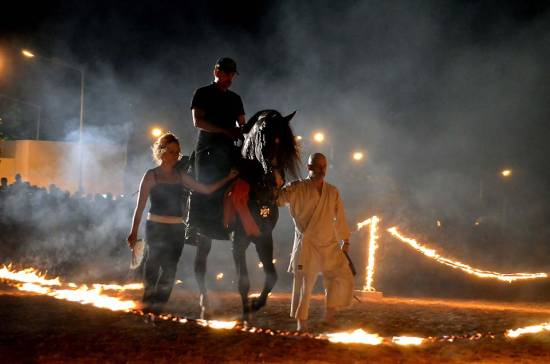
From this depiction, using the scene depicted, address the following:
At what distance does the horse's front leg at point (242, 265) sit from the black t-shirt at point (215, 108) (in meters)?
1.20

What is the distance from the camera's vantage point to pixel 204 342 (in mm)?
4910

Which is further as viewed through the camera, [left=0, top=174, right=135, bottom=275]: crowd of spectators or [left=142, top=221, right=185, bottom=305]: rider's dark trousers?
[left=0, top=174, right=135, bottom=275]: crowd of spectators

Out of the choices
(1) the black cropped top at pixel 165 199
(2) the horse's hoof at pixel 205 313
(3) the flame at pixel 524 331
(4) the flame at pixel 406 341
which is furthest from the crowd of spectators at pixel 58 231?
(3) the flame at pixel 524 331

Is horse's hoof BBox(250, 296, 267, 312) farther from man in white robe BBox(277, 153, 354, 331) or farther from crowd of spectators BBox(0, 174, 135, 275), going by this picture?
crowd of spectators BBox(0, 174, 135, 275)

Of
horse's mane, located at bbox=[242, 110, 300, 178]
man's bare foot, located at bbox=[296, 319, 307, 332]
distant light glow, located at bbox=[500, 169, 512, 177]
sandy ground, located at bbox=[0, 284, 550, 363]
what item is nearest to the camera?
sandy ground, located at bbox=[0, 284, 550, 363]

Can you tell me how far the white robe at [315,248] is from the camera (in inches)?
253

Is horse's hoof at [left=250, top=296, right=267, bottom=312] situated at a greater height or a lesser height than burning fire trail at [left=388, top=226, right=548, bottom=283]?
lesser

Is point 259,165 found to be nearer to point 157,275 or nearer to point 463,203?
point 157,275

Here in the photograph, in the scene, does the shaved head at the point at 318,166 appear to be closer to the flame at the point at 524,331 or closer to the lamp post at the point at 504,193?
the flame at the point at 524,331

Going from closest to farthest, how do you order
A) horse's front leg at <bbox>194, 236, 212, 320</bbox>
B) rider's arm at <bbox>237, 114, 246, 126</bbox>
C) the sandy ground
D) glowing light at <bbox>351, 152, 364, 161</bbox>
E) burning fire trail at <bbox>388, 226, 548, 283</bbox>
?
the sandy ground < horse's front leg at <bbox>194, 236, 212, 320</bbox> < rider's arm at <bbox>237, 114, 246, 126</bbox> < burning fire trail at <bbox>388, 226, 548, 283</bbox> < glowing light at <bbox>351, 152, 364, 161</bbox>

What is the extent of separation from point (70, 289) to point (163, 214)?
11.0 ft

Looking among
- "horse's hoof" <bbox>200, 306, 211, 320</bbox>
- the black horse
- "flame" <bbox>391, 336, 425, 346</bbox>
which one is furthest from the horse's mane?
"flame" <bbox>391, 336, 425, 346</bbox>

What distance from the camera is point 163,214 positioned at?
6.46m

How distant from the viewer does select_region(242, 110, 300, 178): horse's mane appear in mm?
6141
